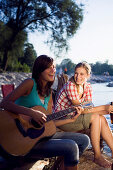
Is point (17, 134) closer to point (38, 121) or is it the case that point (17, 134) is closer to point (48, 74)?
point (38, 121)

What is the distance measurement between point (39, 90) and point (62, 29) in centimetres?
1485

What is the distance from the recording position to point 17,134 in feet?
5.09

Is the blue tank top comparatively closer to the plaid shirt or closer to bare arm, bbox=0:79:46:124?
bare arm, bbox=0:79:46:124

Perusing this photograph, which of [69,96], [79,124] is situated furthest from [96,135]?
[69,96]

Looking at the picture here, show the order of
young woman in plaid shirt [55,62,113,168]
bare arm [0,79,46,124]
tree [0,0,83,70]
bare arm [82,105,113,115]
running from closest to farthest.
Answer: bare arm [0,79,46,124]
bare arm [82,105,113,115]
young woman in plaid shirt [55,62,113,168]
tree [0,0,83,70]

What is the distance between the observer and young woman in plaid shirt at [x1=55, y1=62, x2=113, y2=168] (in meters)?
2.23

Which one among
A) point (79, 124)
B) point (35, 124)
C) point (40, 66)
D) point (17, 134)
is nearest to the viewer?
point (17, 134)

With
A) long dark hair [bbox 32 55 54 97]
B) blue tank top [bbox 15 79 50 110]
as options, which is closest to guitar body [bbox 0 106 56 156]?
blue tank top [bbox 15 79 50 110]

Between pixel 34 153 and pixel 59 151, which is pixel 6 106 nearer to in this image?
pixel 34 153

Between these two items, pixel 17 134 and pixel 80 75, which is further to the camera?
pixel 80 75

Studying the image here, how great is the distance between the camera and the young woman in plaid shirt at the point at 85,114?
87.7 inches

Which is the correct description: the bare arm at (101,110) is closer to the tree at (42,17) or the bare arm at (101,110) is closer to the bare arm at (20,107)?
the bare arm at (20,107)

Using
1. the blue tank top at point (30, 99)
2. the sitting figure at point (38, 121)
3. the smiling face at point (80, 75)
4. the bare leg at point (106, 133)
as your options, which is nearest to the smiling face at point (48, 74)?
the sitting figure at point (38, 121)

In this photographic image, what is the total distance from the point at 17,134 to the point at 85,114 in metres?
1.00
